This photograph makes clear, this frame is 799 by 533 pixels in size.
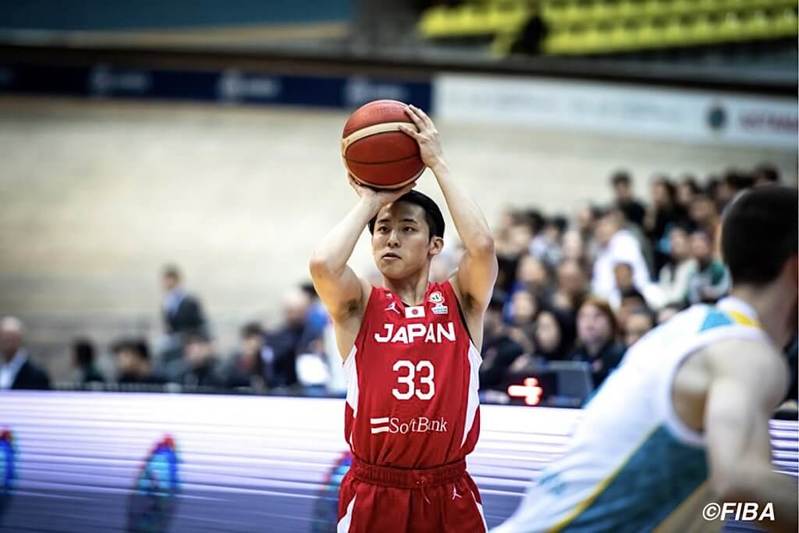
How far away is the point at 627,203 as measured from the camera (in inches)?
507

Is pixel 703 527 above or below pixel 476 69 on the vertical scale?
below

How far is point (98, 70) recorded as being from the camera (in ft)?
59.6

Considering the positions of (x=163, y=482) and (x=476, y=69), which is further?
(x=476, y=69)

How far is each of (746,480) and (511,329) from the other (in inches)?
256

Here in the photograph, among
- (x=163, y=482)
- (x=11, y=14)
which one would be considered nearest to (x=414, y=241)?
(x=163, y=482)

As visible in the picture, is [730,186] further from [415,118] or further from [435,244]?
[415,118]

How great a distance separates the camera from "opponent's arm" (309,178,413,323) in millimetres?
4145

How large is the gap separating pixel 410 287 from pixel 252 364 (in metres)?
6.83

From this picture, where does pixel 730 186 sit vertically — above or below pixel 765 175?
below

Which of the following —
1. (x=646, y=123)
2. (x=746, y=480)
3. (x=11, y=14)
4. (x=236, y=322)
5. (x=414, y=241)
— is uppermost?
(x=11, y=14)

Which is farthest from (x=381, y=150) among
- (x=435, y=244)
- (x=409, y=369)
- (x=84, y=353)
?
(x=84, y=353)

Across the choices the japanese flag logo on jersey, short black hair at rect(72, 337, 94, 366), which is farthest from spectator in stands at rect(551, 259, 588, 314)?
the japanese flag logo on jersey

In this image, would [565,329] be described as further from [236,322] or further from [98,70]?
[98,70]

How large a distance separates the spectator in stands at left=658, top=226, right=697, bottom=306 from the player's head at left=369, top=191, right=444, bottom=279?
572 centimetres
